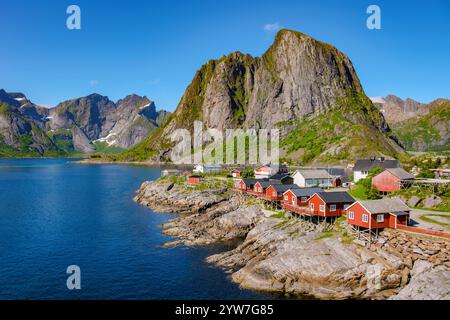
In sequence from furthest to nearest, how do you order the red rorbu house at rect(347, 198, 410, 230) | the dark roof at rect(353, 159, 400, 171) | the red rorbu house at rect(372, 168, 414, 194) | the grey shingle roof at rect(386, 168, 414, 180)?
the dark roof at rect(353, 159, 400, 171) → the grey shingle roof at rect(386, 168, 414, 180) → the red rorbu house at rect(372, 168, 414, 194) → the red rorbu house at rect(347, 198, 410, 230)

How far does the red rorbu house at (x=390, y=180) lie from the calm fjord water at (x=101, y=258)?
36.9 meters

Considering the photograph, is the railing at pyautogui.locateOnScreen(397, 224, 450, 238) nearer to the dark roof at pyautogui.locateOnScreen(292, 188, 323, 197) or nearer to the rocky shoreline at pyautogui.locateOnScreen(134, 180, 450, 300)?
the rocky shoreline at pyautogui.locateOnScreen(134, 180, 450, 300)

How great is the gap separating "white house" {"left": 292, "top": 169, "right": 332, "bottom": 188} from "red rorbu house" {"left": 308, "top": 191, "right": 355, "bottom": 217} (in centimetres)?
3296

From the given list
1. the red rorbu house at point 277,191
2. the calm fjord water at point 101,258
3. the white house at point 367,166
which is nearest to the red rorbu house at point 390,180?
the white house at point 367,166

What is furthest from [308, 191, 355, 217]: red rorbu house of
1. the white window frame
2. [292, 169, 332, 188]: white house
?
[292, 169, 332, 188]: white house

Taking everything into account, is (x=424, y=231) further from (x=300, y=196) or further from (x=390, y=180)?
(x=390, y=180)

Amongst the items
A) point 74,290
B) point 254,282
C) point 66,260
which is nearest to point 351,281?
point 254,282

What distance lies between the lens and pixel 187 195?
317ft

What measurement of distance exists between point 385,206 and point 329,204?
9.48 metres

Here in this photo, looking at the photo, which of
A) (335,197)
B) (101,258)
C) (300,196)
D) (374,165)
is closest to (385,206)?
(335,197)

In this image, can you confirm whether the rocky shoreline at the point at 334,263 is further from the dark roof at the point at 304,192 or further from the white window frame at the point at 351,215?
the dark roof at the point at 304,192

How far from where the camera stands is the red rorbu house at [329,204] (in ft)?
186

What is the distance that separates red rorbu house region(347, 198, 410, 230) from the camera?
156ft
